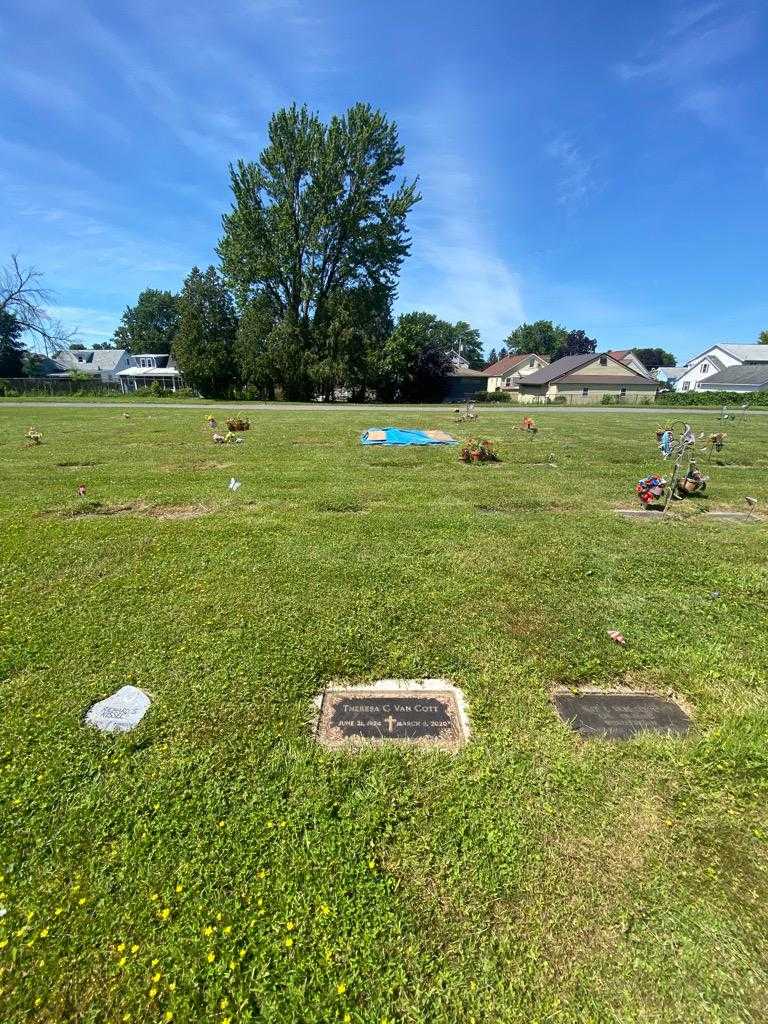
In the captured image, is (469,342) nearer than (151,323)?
No

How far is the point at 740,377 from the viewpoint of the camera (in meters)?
45.8

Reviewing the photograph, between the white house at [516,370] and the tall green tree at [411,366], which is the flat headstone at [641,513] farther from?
the white house at [516,370]

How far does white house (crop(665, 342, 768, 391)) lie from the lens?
50.8 metres

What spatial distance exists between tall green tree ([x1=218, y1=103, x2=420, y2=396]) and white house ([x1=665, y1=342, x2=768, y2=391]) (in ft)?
128

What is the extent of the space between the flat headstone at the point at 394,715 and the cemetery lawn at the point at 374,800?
0.10 m

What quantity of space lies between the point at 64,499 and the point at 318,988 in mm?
7117

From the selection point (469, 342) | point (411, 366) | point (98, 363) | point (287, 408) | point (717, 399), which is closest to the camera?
point (287, 408)

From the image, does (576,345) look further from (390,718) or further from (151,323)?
(390,718)

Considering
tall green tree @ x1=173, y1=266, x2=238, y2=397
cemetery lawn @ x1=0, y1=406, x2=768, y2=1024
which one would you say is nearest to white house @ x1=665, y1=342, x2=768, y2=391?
tall green tree @ x1=173, y1=266, x2=238, y2=397

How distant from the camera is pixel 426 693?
112 inches

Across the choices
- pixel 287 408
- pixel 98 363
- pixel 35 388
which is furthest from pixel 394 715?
pixel 98 363

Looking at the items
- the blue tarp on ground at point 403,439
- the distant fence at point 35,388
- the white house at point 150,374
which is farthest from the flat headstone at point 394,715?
the white house at point 150,374

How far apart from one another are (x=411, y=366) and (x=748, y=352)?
4432cm

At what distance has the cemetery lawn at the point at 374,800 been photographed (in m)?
1.54
